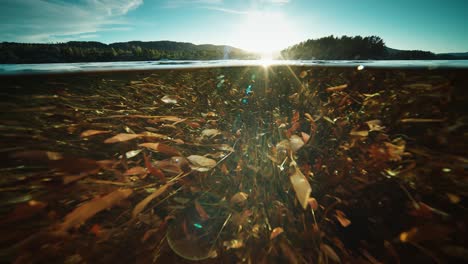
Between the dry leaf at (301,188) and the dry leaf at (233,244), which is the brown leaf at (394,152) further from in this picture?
the dry leaf at (233,244)

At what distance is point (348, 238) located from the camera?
3.36 feet

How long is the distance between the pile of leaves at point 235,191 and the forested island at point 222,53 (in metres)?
6.31

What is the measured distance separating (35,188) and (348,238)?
1479 mm

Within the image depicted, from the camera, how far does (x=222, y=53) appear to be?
9375mm

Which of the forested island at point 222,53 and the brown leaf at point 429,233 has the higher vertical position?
the forested island at point 222,53

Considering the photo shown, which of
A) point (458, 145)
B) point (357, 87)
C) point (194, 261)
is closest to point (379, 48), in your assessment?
point (357, 87)

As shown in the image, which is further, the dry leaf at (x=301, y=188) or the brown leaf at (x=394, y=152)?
the brown leaf at (x=394, y=152)

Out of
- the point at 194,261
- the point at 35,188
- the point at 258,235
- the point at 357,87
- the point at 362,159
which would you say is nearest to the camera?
the point at 35,188

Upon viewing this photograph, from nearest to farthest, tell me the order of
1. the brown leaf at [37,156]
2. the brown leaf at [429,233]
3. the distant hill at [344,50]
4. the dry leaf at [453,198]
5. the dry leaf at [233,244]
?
the brown leaf at [37,156] → the brown leaf at [429,233] → the dry leaf at [233,244] → the dry leaf at [453,198] → the distant hill at [344,50]

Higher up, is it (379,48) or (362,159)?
(379,48)

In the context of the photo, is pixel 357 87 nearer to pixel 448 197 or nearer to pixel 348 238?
pixel 448 197

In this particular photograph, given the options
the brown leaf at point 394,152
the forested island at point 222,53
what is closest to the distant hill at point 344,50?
the forested island at point 222,53

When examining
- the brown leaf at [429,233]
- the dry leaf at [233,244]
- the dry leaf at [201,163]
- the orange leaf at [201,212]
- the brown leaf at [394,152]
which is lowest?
the dry leaf at [233,244]

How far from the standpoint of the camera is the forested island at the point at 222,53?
5445 mm
